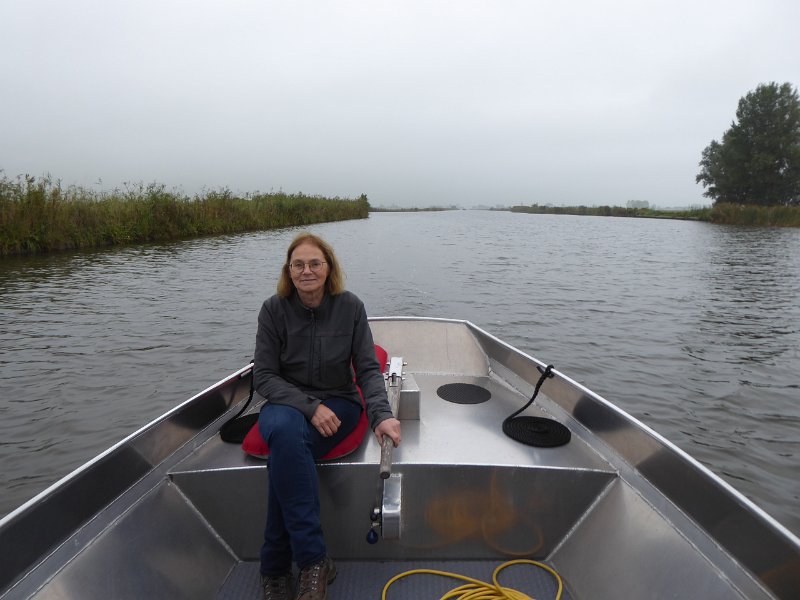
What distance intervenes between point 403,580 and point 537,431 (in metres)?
1.02

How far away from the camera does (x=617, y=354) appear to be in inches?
267

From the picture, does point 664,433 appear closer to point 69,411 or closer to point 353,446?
point 353,446

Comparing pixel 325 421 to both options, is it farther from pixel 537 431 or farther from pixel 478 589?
pixel 537 431

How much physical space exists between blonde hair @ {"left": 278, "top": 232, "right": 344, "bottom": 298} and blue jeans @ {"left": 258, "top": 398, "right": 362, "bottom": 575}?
24.1 inches

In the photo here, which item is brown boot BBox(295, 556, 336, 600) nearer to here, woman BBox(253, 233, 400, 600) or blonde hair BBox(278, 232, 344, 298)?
woman BBox(253, 233, 400, 600)

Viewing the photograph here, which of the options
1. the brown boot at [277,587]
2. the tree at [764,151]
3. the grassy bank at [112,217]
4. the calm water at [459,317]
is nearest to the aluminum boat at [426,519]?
the brown boot at [277,587]

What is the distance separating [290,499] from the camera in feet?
5.96

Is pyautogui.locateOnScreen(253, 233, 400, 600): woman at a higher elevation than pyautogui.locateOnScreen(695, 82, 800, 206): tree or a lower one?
lower

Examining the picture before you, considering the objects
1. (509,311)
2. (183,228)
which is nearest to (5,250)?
(183,228)

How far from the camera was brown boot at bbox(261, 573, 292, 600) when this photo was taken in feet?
6.14

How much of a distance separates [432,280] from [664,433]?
876 centimetres

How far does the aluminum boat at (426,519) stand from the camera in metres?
1.59

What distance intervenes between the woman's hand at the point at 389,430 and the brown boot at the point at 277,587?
64 cm

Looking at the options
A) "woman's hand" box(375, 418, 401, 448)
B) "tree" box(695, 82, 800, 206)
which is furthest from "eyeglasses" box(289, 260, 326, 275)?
"tree" box(695, 82, 800, 206)
